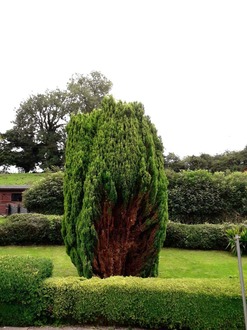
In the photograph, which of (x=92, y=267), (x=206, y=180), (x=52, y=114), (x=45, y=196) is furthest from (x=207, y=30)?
(x=52, y=114)

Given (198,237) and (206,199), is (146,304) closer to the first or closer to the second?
(198,237)

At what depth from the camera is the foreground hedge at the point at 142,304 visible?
211 inches

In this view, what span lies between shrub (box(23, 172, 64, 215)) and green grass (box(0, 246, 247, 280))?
5.01m

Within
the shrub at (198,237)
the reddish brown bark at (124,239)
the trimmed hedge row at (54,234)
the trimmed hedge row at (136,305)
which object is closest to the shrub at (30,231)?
the trimmed hedge row at (54,234)

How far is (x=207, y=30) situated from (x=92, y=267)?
7385 mm

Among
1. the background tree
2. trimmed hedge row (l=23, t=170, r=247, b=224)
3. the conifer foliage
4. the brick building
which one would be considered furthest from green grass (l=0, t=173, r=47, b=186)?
the conifer foliage

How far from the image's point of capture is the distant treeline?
34.4m

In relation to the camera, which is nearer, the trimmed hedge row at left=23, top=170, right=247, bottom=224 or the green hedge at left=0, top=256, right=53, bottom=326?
the green hedge at left=0, top=256, right=53, bottom=326

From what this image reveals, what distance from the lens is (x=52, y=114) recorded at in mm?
41656

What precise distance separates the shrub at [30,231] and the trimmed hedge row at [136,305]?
7.58 metres

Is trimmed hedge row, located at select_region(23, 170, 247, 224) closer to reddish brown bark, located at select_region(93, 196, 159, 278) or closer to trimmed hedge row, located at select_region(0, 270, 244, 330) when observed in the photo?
reddish brown bark, located at select_region(93, 196, 159, 278)

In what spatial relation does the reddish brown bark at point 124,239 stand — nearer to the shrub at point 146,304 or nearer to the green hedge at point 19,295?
the shrub at point 146,304

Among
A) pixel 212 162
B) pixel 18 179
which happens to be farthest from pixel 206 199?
pixel 18 179

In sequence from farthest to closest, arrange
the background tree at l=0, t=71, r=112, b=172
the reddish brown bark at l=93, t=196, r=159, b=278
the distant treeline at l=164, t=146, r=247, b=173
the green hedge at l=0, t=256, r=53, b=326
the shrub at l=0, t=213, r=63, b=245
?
1. the background tree at l=0, t=71, r=112, b=172
2. the distant treeline at l=164, t=146, r=247, b=173
3. the shrub at l=0, t=213, r=63, b=245
4. the reddish brown bark at l=93, t=196, r=159, b=278
5. the green hedge at l=0, t=256, r=53, b=326
